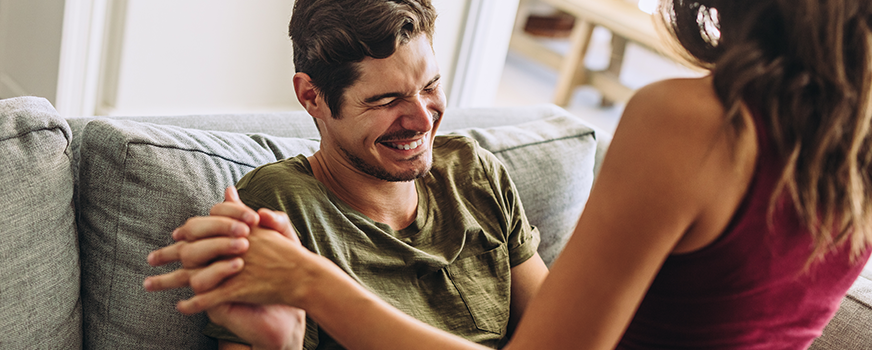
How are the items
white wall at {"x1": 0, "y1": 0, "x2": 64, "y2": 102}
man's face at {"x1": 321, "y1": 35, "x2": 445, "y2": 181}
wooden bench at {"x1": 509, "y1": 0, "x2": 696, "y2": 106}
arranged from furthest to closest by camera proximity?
wooden bench at {"x1": 509, "y1": 0, "x2": 696, "y2": 106}, white wall at {"x1": 0, "y1": 0, "x2": 64, "y2": 102}, man's face at {"x1": 321, "y1": 35, "x2": 445, "y2": 181}

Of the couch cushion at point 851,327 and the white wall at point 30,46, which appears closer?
the couch cushion at point 851,327

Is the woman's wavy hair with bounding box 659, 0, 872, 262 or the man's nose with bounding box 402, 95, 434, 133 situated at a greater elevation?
the woman's wavy hair with bounding box 659, 0, 872, 262

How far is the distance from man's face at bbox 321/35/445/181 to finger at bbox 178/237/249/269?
1.68 ft

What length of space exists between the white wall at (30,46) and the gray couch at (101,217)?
4.45 feet

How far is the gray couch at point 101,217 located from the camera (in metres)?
1.04

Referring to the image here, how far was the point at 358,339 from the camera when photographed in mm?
794

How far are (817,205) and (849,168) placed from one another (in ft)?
0.14

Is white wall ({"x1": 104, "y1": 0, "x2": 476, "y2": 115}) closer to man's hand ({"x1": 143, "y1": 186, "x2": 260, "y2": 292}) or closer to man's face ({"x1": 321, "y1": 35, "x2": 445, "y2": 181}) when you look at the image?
man's face ({"x1": 321, "y1": 35, "x2": 445, "y2": 181})

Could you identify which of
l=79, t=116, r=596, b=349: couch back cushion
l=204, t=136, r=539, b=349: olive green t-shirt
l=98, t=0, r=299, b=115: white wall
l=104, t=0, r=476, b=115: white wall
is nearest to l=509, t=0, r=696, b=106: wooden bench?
l=104, t=0, r=476, b=115: white wall

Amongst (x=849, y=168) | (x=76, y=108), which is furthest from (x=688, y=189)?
(x=76, y=108)

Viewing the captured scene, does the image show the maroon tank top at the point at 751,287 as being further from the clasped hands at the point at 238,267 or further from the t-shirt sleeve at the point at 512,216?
the t-shirt sleeve at the point at 512,216

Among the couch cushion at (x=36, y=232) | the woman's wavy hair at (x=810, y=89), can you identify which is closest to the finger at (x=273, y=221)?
the couch cushion at (x=36, y=232)

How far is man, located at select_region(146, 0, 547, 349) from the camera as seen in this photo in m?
1.23

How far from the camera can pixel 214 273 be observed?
814mm
